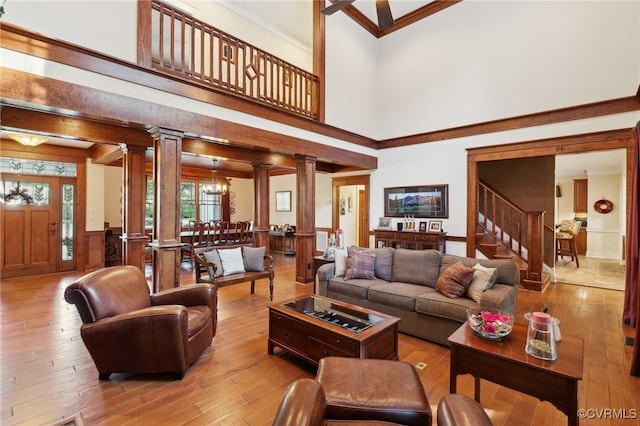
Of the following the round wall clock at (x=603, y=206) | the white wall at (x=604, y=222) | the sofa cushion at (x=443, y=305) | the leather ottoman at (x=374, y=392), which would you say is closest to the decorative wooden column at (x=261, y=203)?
the sofa cushion at (x=443, y=305)

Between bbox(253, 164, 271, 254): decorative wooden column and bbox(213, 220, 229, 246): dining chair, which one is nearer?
bbox(253, 164, 271, 254): decorative wooden column

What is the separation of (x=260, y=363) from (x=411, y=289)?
1.84 meters

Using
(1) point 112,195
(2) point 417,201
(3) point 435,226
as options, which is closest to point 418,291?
(3) point 435,226

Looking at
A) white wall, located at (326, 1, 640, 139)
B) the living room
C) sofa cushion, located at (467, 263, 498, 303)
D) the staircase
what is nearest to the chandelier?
the living room

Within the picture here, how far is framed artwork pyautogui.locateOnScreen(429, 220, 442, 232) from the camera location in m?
5.88

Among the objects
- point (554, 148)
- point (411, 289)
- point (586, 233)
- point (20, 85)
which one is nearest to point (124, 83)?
point (20, 85)

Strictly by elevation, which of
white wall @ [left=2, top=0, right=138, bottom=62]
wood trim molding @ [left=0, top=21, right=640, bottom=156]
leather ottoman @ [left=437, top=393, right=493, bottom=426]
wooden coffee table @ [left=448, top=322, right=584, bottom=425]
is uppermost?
white wall @ [left=2, top=0, right=138, bottom=62]

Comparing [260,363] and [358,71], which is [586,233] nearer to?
[358,71]

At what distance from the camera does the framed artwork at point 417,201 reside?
5.93m

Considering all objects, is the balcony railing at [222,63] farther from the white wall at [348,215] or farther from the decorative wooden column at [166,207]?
the white wall at [348,215]

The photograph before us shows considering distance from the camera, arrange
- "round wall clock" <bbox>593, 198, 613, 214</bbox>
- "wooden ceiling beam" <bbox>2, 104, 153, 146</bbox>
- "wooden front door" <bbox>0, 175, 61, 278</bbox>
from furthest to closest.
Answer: "round wall clock" <bbox>593, 198, 613, 214</bbox>, "wooden front door" <bbox>0, 175, 61, 278</bbox>, "wooden ceiling beam" <bbox>2, 104, 153, 146</bbox>

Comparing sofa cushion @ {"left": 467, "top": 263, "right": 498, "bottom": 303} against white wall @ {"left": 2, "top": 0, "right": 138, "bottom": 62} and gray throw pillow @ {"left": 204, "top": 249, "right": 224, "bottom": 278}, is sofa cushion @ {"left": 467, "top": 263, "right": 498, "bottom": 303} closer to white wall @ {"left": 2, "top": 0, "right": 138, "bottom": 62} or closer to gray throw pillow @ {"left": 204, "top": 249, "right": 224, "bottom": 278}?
gray throw pillow @ {"left": 204, "top": 249, "right": 224, "bottom": 278}

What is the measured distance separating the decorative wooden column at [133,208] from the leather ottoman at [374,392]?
419cm

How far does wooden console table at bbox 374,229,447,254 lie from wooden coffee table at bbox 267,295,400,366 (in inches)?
137
